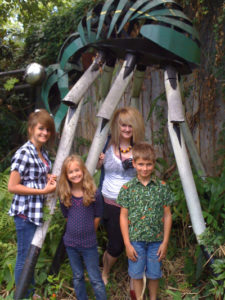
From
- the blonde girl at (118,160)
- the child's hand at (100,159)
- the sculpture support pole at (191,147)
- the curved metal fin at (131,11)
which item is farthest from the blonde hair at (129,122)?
the sculpture support pole at (191,147)

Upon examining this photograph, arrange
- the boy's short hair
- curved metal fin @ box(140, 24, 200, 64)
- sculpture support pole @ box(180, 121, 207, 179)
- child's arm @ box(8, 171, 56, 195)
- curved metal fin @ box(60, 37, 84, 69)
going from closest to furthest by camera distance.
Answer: the boy's short hair, child's arm @ box(8, 171, 56, 195), curved metal fin @ box(140, 24, 200, 64), curved metal fin @ box(60, 37, 84, 69), sculpture support pole @ box(180, 121, 207, 179)

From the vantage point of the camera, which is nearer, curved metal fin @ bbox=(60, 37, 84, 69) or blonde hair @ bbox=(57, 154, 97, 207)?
blonde hair @ bbox=(57, 154, 97, 207)

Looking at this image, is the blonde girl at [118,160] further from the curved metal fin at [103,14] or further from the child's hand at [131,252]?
the curved metal fin at [103,14]

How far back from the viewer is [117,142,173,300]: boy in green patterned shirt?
2.11 metres

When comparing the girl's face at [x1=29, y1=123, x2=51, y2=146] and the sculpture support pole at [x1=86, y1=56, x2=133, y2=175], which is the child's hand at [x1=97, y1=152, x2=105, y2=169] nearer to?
the sculpture support pole at [x1=86, y1=56, x2=133, y2=175]

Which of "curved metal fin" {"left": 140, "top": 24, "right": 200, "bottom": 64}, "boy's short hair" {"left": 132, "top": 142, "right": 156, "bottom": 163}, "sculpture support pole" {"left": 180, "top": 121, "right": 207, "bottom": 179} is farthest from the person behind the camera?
"sculpture support pole" {"left": 180, "top": 121, "right": 207, "bottom": 179}

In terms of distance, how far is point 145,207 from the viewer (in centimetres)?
211

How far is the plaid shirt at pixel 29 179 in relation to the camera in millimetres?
2260

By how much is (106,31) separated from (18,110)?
10.0ft

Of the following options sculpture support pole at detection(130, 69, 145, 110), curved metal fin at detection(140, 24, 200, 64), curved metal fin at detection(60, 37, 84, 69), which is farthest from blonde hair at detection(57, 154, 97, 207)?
sculpture support pole at detection(130, 69, 145, 110)

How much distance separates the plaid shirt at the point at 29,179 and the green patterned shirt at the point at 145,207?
61 cm

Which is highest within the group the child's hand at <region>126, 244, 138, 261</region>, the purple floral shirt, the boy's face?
the boy's face

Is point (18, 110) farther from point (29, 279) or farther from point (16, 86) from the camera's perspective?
point (29, 279)

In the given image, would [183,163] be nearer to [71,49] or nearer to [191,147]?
[191,147]
